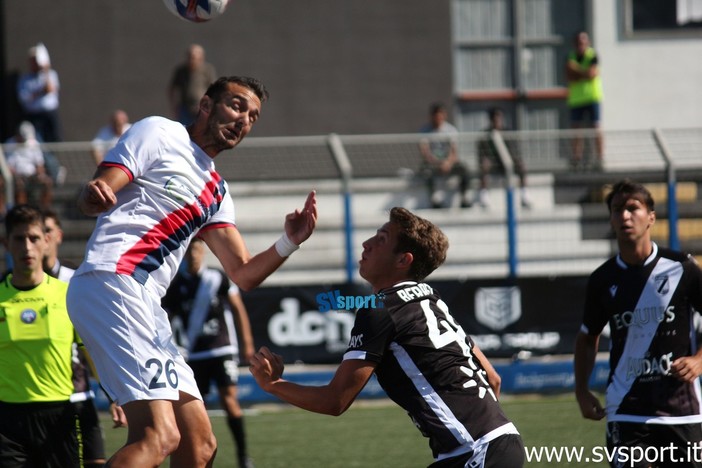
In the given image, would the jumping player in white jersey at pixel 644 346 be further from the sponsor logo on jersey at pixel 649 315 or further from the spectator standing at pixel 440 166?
the spectator standing at pixel 440 166

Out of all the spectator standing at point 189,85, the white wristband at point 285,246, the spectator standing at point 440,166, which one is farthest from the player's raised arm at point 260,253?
the spectator standing at point 189,85

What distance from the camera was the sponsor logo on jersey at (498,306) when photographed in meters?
13.7

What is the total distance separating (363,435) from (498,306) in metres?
3.51

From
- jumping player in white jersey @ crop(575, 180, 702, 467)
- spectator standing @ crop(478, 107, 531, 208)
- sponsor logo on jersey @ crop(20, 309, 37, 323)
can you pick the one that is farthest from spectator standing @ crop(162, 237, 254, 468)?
spectator standing @ crop(478, 107, 531, 208)

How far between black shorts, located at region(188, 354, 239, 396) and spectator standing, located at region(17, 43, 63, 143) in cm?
778

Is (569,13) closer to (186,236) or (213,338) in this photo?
(213,338)

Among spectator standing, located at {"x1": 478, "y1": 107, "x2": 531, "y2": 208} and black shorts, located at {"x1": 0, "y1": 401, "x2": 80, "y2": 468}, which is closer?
black shorts, located at {"x1": 0, "y1": 401, "x2": 80, "y2": 468}

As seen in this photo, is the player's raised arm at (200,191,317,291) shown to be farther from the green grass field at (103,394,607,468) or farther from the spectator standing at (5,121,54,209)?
the spectator standing at (5,121,54,209)

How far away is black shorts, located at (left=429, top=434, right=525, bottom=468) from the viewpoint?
466 centimetres

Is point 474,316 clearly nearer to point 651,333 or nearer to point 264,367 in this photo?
point 651,333

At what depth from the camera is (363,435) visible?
10.9 meters

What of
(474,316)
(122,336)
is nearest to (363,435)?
(474,316)

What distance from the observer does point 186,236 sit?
553 cm

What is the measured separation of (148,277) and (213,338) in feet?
17.1
